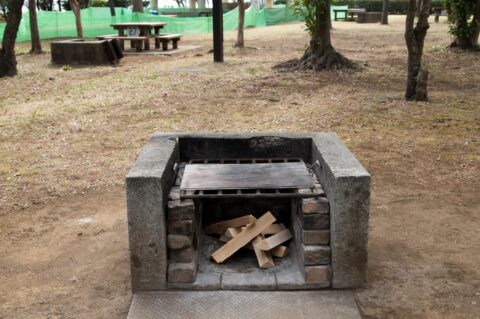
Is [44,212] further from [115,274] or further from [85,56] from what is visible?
[85,56]

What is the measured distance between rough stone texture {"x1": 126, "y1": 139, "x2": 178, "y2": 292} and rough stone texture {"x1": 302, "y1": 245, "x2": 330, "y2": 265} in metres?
0.91

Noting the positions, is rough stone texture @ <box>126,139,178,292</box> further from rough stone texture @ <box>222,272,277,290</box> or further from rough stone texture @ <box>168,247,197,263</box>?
rough stone texture @ <box>222,272,277,290</box>

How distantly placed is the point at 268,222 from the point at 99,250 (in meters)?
1.41

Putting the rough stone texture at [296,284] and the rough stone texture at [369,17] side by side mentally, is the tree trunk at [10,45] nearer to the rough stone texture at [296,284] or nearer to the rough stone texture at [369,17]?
the rough stone texture at [296,284]

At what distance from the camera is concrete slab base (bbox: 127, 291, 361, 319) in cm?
318

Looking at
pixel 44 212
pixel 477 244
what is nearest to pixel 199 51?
pixel 44 212

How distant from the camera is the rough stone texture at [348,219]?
3.30 meters

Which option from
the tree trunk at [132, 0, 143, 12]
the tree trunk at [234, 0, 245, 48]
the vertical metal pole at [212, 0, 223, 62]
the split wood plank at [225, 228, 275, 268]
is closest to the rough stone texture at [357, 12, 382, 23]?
the tree trunk at [132, 0, 143, 12]

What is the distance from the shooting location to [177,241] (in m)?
3.45

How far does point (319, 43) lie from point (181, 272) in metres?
11.2

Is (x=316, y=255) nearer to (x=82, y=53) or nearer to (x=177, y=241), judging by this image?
(x=177, y=241)

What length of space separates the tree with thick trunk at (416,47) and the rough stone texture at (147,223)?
23.0 feet

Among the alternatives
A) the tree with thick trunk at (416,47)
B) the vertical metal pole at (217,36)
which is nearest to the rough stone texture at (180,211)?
the tree with thick trunk at (416,47)

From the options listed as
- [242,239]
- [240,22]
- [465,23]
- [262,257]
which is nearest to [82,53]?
[240,22]
